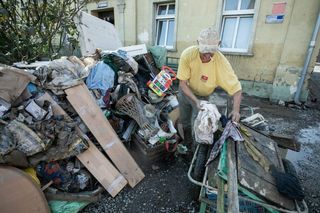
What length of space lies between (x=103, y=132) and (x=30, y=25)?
113 inches

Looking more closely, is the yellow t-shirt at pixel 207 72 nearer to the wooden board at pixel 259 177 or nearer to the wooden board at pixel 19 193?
the wooden board at pixel 259 177

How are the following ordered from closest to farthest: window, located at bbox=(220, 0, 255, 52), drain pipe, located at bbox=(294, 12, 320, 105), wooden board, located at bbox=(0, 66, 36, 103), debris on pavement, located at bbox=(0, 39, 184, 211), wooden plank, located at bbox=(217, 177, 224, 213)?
wooden plank, located at bbox=(217, 177, 224, 213) → debris on pavement, located at bbox=(0, 39, 184, 211) → wooden board, located at bbox=(0, 66, 36, 103) → drain pipe, located at bbox=(294, 12, 320, 105) → window, located at bbox=(220, 0, 255, 52)

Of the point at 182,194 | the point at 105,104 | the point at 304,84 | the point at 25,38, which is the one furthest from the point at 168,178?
the point at 304,84

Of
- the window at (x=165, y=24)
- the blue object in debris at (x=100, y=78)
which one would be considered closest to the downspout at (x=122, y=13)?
the window at (x=165, y=24)

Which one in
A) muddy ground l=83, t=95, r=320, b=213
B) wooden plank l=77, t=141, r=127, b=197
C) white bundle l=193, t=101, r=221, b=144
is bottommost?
muddy ground l=83, t=95, r=320, b=213

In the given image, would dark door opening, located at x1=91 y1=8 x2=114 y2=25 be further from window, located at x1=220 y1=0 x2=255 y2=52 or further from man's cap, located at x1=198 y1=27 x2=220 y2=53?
man's cap, located at x1=198 y1=27 x2=220 y2=53

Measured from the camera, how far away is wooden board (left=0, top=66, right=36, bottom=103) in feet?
6.43

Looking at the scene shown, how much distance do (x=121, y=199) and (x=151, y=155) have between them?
637 millimetres

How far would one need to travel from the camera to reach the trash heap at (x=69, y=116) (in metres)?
1.81

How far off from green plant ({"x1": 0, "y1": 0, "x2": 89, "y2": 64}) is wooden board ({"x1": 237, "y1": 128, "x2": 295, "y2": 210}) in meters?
3.69

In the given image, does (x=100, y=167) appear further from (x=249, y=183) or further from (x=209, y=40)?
(x=209, y=40)

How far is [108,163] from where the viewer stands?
2.21 m

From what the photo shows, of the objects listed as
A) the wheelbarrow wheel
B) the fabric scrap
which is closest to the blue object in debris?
the wheelbarrow wheel

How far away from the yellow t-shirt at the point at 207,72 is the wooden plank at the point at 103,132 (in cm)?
116
